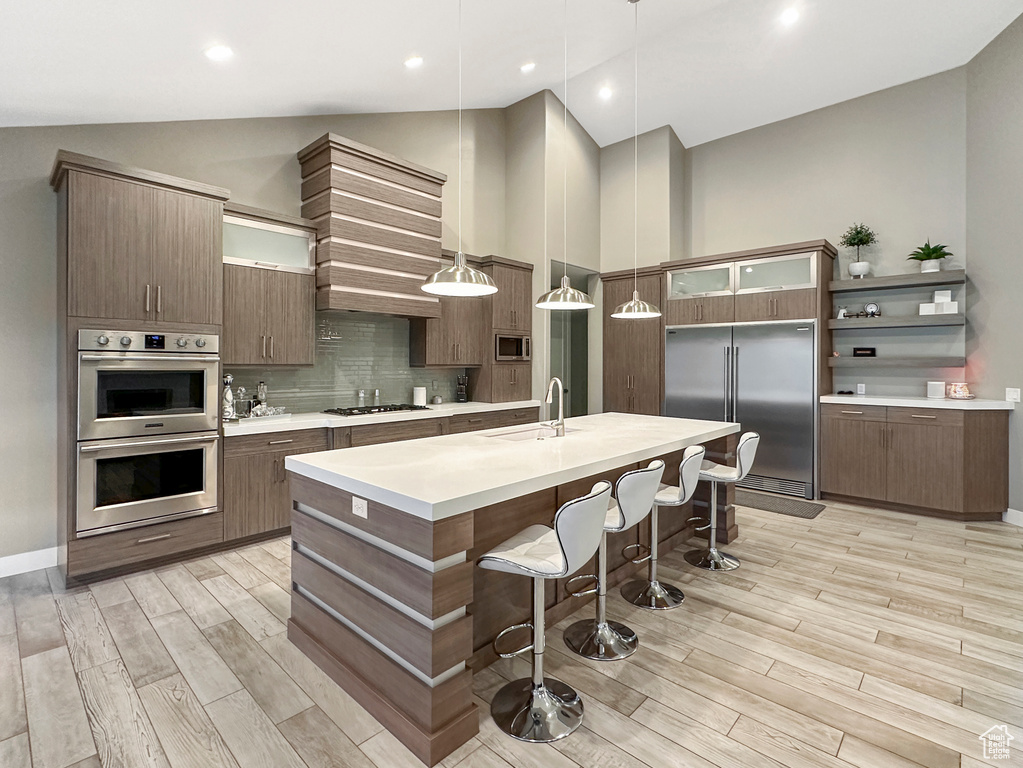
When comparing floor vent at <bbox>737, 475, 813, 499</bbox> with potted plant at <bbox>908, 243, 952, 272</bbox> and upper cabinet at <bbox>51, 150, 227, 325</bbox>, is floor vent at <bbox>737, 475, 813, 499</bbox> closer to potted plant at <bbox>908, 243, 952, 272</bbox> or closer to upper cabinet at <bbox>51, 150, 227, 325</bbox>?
potted plant at <bbox>908, 243, 952, 272</bbox>

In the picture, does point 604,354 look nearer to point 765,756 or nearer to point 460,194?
point 460,194

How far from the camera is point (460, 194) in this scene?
5.66 m

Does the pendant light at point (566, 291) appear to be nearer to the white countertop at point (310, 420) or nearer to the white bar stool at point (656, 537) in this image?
the white bar stool at point (656, 537)

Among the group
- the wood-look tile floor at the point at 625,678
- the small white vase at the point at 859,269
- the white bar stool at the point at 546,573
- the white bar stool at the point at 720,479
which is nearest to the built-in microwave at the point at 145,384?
the wood-look tile floor at the point at 625,678

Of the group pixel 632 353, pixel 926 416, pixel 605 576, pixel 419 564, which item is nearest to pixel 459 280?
pixel 419 564

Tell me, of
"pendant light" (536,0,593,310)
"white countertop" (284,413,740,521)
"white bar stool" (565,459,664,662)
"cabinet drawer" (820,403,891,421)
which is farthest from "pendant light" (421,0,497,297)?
"cabinet drawer" (820,403,891,421)

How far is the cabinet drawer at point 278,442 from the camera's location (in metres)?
3.54

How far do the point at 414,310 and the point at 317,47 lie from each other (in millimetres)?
2105

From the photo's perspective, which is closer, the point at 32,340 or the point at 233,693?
the point at 233,693

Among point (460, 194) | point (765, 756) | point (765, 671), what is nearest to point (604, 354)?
point (460, 194)

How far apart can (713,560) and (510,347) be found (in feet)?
10.7

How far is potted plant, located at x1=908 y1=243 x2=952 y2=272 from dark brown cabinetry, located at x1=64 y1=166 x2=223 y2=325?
5974mm

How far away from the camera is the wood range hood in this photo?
4.14 metres

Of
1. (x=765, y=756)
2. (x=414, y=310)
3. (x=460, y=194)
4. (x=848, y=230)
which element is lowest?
(x=765, y=756)
